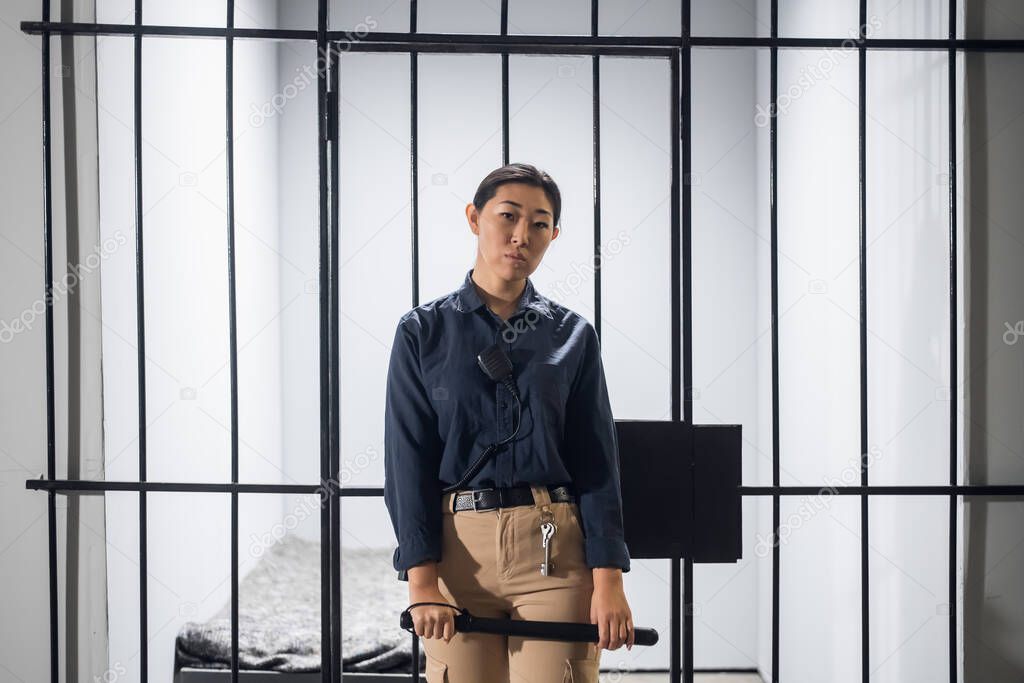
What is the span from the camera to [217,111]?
305cm

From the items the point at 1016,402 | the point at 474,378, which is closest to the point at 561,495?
the point at 474,378

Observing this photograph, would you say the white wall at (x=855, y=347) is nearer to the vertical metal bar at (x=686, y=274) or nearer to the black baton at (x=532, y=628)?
the vertical metal bar at (x=686, y=274)

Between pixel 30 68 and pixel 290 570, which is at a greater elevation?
pixel 30 68

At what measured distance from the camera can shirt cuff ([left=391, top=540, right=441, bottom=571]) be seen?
1152 millimetres

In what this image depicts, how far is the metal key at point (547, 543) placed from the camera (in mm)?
1156

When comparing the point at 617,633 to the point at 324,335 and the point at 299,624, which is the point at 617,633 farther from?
the point at 299,624

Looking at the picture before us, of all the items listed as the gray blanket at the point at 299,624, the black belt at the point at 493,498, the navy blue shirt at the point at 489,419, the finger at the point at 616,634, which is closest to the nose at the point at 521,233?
the navy blue shirt at the point at 489,419

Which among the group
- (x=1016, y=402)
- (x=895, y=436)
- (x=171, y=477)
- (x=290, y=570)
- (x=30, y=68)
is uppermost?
(x=30, y=68)

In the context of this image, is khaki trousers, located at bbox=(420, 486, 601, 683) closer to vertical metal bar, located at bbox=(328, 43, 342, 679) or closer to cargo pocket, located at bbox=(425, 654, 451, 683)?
cargo pocket, located at bbox=(425, 654, 451, 683)

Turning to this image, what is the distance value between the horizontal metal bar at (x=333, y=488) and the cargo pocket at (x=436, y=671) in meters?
0.45

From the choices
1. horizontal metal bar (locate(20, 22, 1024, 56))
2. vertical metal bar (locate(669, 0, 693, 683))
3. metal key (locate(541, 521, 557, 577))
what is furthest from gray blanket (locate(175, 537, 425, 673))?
horizontal metal bar (locate(20, 22, 1024, 56))

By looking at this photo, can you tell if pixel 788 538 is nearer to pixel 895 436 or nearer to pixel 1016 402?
pixel 895 436

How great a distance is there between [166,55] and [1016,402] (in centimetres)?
276

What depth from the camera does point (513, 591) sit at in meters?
1.17
